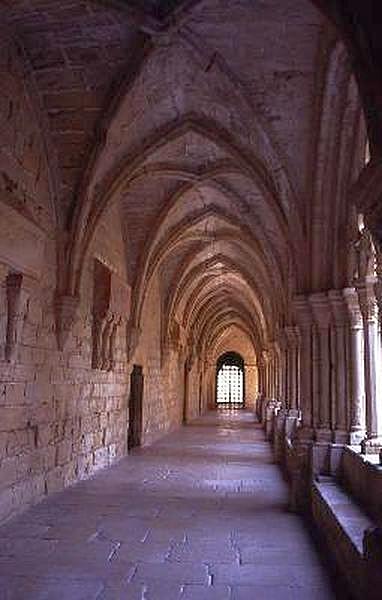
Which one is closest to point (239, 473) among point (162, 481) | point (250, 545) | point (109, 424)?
point (162, 481)

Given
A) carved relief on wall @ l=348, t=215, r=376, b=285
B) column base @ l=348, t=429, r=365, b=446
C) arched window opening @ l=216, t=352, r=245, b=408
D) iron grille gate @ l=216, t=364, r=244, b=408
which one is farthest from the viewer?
iron grille gate @ l=216, t=364, r=244, b=408

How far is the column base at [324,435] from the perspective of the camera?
6.04 metres

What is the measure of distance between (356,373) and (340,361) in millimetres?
312

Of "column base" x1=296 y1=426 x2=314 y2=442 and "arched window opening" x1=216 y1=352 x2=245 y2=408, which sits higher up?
"arched window opening" x1=216 y1=352 x2=245 y2=408

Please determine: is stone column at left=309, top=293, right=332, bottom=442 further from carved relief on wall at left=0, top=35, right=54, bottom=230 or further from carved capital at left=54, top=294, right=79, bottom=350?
carved relief on wall at left=0, top=35, right=54, bottom=230

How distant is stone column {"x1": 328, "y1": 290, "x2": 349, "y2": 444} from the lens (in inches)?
236

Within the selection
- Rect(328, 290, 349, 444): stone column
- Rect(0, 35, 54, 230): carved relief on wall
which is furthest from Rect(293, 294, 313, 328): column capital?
Rect(0, 35, 54, 230): carved relief on wall

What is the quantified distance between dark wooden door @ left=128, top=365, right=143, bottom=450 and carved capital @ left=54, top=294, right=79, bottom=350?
187 inches

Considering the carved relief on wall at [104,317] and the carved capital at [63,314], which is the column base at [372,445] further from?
the carved relief on wall at [104,317]

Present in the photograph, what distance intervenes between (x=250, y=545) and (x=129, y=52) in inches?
177

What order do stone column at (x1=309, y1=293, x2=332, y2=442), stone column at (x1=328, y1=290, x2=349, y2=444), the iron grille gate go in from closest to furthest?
stone column at (x1=328, y1=290, x2=349, y2=444) → stone column at (x1=309, y1=293, x2=332, y2=442) → the iron grille gate

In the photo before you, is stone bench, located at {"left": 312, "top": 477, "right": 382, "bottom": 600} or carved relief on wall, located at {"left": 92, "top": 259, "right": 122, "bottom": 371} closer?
stone bench, located at {"left": 312, "top": 477, "right": 382, "bottom": 600}

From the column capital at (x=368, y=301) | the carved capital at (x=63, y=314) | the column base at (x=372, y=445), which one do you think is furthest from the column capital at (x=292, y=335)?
the column base at (x=372, y=445)

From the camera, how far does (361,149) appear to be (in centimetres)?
571
